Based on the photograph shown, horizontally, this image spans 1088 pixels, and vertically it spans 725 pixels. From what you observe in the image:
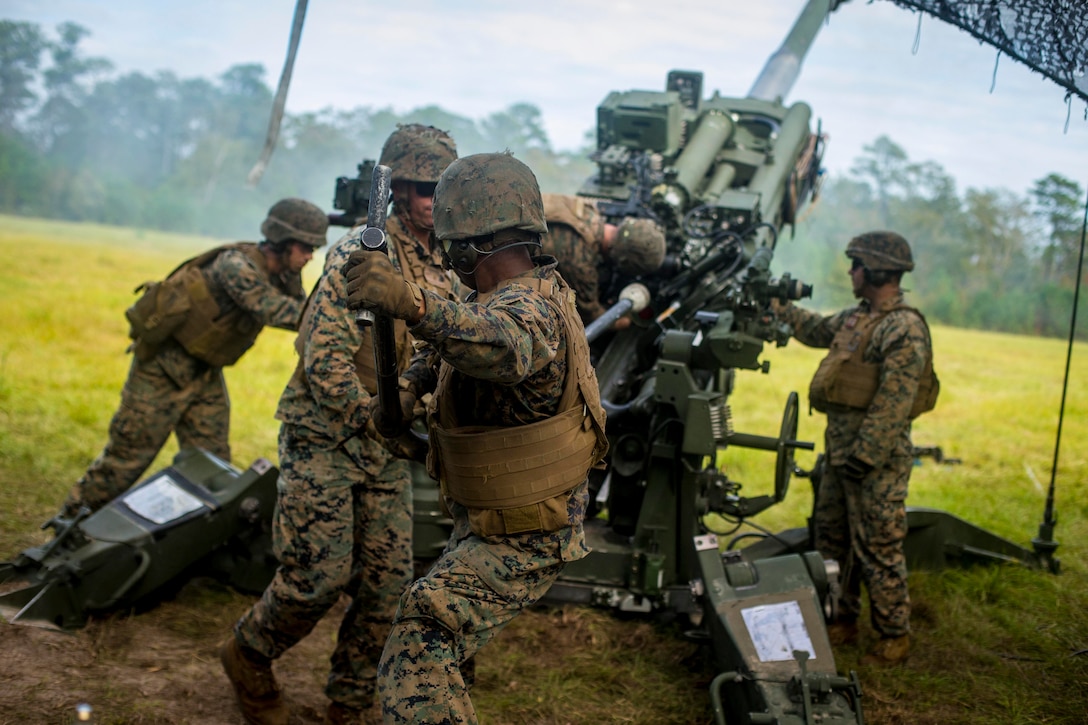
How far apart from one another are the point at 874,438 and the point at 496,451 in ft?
9.11

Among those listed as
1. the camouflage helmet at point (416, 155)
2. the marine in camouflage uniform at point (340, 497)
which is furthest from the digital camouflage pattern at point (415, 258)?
the camouflage helmet at point (416, 155)

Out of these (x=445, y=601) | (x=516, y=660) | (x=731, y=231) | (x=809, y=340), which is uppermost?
(x=731, y=231)

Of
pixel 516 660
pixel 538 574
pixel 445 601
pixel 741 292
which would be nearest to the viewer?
pixel 445 601

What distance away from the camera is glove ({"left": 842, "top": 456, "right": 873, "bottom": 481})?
5191mm

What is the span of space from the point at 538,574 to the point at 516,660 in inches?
75.4

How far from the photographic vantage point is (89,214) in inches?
1145

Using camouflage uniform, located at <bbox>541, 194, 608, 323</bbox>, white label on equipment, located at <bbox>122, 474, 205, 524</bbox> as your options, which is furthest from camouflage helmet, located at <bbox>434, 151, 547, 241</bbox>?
camouflage uniform, located at <bbox>541, 194, 608, 323</bbox>

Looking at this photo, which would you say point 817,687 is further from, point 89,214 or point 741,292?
point 89,214

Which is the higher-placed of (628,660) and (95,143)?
(95,143)

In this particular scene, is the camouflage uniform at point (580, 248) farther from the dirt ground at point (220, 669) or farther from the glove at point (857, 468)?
the dirt ground at point (220, 669)

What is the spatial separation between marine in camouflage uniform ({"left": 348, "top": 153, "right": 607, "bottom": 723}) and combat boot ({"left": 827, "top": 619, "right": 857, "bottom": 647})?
2664 millimetres

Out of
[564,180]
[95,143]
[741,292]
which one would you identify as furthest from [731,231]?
[95,143]

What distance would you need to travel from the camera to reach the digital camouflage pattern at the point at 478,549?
8.75 ft

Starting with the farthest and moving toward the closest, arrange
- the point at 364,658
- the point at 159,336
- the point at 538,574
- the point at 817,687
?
the point at 159,336 < the point at 364,658 < the point at 817,687 < the point at 538,574
